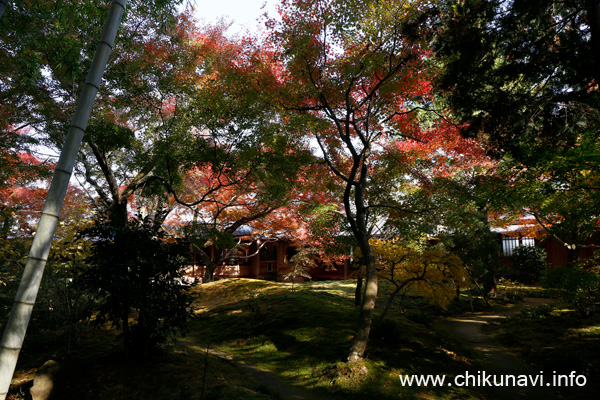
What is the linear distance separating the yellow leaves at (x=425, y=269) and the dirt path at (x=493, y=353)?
162 centimetres

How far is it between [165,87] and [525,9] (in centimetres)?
815

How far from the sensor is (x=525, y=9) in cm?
559

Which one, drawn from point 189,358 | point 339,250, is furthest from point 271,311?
point 189,358

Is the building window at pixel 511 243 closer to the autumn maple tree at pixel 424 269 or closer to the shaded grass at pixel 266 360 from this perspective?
the shaded grass at pixel 266 360

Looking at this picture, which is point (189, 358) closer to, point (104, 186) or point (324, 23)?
point (324, 23)

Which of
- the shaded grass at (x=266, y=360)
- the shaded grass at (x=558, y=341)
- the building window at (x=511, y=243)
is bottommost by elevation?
the shaded grass at (x=266, y=360)

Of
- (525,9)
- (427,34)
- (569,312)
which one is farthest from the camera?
(569,312)

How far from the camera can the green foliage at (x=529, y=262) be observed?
1748cm

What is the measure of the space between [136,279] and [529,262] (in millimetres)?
18352

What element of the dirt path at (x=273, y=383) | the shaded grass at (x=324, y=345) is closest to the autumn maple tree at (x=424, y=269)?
the shaded grass at (x=324, y=345)

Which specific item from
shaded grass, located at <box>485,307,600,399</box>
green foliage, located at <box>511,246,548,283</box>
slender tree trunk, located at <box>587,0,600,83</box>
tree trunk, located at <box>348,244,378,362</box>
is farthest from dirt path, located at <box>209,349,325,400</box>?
green foliage, located at <box>511,246,548,283</box>

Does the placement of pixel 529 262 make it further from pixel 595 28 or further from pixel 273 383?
pixel 273 383

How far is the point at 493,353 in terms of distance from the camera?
8.89 meters

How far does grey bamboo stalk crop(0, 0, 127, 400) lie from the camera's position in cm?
270
